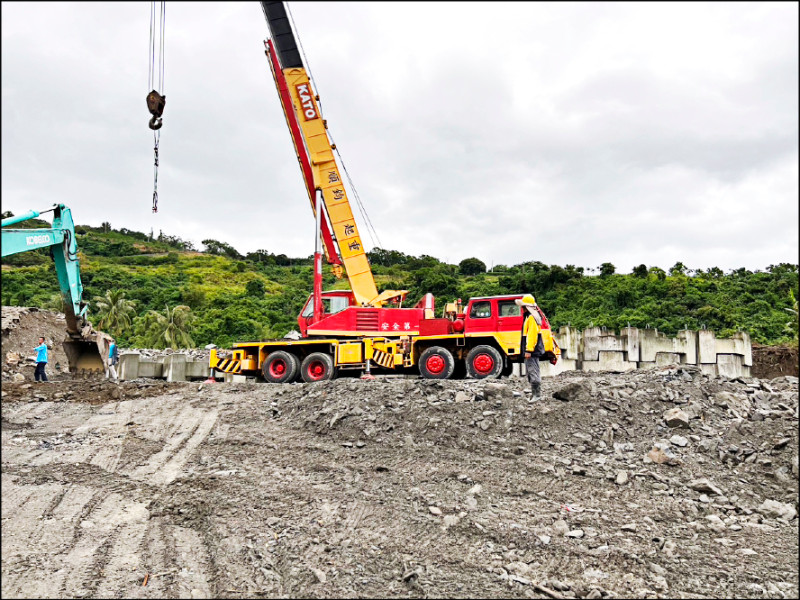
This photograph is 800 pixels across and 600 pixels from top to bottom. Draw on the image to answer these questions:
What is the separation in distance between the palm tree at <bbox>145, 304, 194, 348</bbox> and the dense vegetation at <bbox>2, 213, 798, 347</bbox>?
0.07 m

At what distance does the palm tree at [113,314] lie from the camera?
3189 cm

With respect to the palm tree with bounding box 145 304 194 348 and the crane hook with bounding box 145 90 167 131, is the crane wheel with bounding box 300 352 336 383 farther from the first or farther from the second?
the palm tree with bounding box 145 304 194 348

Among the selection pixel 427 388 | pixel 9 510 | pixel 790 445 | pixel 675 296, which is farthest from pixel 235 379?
pixel 675 296

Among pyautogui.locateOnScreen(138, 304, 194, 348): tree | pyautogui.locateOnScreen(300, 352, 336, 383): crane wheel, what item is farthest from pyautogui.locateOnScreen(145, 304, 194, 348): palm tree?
pyautogui.locateOnScreen(300, 352, 336, 383): crane wheel

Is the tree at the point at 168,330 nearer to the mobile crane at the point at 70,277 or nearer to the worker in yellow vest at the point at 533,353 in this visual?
the mobile crane at the point at 70,277

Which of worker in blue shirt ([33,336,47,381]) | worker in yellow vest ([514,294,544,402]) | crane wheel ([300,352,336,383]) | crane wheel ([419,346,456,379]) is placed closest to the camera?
worker in yellow vest ([514,294,544,402])

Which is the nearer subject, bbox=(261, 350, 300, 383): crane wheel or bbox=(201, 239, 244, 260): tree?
bbox=(261, 350, 300, 383): crane wheel

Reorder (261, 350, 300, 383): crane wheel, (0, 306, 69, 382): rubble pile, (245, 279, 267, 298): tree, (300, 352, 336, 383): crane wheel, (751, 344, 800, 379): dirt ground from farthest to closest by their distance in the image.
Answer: (245, 279, 267, 298): tree < (0, 306, 69, 382): rubble pile < (261, 350, 300, 383): crane wheel < (300, 352, 336, 383): crane wheel < (751, 344, 800, 379): dirt ground

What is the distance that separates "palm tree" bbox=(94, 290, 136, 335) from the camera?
105 feet

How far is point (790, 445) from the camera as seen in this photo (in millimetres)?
7320

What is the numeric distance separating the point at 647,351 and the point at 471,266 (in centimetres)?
2304

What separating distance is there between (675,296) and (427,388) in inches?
843

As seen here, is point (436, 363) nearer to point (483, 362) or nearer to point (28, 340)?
point (483, 362)

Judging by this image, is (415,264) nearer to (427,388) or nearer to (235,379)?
(235,379)
